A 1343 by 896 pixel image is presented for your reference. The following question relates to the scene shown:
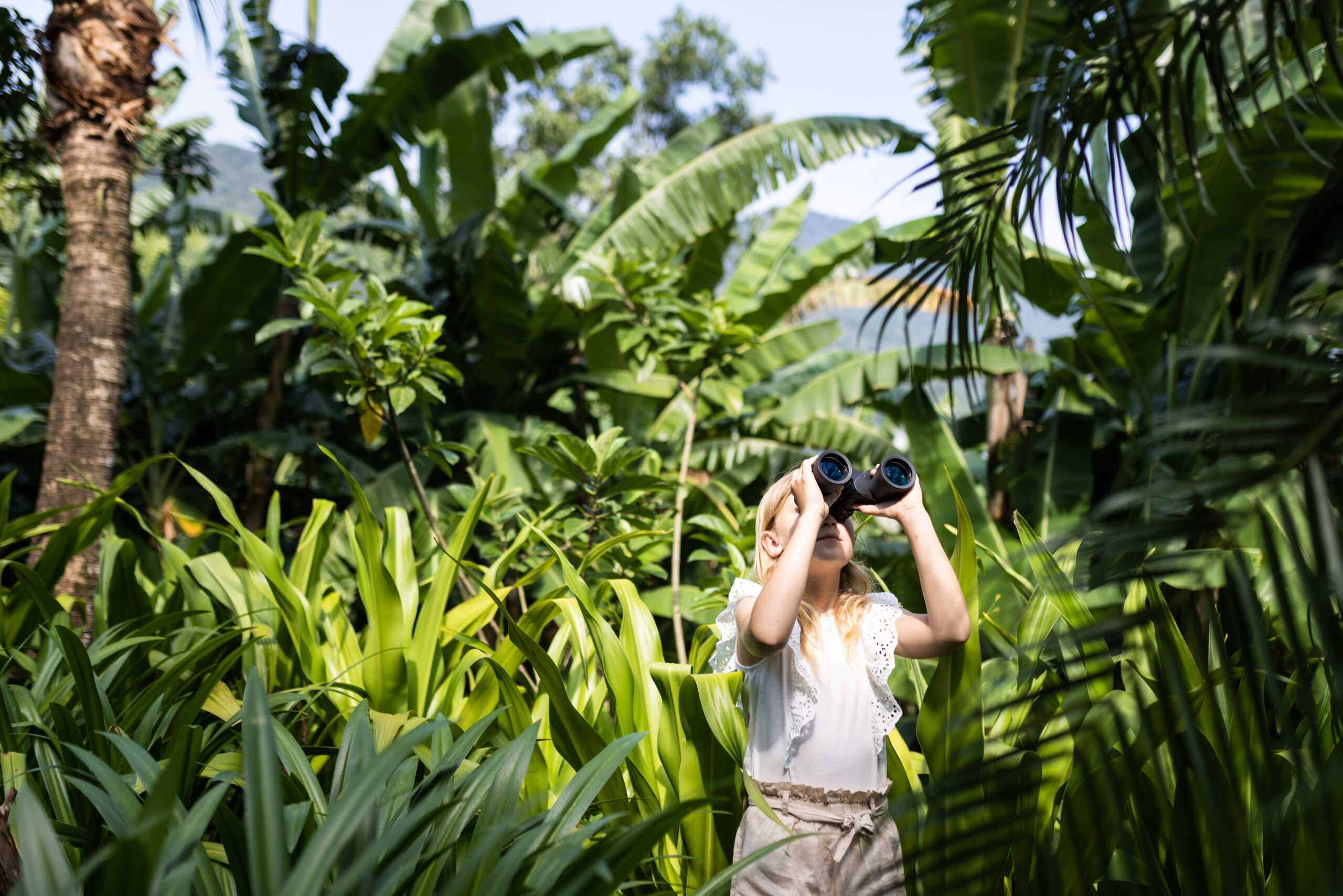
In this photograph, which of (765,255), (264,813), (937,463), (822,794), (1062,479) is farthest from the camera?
(765,255)

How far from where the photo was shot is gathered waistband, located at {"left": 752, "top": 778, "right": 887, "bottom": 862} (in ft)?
4.48

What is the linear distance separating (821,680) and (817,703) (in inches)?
1.7

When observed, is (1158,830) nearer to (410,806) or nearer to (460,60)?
(410,806)

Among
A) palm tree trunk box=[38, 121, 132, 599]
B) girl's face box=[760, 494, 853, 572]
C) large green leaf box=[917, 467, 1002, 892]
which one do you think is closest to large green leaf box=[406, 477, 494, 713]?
girl's face box=[760, 494, 853, 572]

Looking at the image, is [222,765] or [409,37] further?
[409,37]

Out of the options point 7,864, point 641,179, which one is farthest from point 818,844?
point 641,179

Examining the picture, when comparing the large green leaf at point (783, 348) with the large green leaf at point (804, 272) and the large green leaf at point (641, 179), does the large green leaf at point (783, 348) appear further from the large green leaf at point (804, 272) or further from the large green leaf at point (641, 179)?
the large green leaf at point (641, 179)

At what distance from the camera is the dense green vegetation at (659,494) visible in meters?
0.83

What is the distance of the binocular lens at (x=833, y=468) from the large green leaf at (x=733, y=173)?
4437 mm

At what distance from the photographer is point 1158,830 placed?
1.46m

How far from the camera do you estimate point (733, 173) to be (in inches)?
226

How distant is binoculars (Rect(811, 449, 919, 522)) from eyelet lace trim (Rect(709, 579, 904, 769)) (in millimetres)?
203

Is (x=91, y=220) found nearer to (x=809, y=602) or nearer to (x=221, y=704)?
(x=221, y=704)

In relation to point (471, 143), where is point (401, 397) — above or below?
below
